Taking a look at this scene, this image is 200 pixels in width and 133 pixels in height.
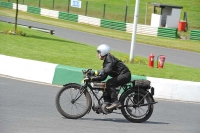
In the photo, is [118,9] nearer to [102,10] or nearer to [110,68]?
[102,10]

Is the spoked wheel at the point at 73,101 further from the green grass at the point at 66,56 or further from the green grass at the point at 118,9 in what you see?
the green grass at the point at 118,9

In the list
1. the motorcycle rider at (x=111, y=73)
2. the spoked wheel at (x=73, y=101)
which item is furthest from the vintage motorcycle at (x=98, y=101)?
the motorcycle rider at (x=111, y=73)

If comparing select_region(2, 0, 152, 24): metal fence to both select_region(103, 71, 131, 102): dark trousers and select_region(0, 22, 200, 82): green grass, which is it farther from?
select_region(103, 71, 131, 102): dark trousers

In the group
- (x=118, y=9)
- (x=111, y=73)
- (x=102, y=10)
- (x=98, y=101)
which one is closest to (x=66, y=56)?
(x=111, y=73)

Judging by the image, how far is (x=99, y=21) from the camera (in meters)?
49.1

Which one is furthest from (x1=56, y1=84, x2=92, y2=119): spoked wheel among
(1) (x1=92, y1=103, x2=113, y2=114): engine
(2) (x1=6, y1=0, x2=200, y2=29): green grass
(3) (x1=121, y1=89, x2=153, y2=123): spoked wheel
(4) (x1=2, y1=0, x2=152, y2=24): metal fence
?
(2) (x1=6, y1=0, x2=200, y2=29): green grass

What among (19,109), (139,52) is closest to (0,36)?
(139,52)

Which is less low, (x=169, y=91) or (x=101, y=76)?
(x=101, y=76)

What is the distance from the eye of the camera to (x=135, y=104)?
11273mm

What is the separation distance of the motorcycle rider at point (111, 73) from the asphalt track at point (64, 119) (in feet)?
1.48

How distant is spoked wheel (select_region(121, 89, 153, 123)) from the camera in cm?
1125

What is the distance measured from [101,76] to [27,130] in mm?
2326

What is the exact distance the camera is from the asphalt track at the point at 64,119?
988cm

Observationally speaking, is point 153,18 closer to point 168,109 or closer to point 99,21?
point 99,21
